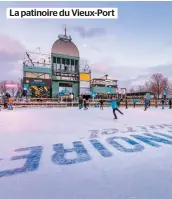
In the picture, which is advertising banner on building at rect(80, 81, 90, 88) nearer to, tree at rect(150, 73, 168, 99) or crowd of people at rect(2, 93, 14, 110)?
crowd of people at rect(2, 93, 14, 110)

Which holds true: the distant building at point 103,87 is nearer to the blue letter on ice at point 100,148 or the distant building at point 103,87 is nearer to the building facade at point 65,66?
the building facade at point 65,66

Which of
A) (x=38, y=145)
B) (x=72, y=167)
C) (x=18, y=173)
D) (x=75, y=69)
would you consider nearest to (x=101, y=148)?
(x=72, y=167)

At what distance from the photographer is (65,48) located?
29109 millimetres

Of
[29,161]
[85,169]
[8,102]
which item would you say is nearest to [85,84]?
[8,102]

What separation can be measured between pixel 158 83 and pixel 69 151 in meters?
46.1

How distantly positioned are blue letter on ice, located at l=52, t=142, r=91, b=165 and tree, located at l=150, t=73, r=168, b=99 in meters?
43.6

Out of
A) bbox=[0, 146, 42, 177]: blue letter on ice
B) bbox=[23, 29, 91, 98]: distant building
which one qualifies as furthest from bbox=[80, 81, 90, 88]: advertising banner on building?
bbox=[0, 146, 42, 177]: blue letter on ice

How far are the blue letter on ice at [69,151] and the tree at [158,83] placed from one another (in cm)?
4355

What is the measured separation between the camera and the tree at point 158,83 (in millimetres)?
42312

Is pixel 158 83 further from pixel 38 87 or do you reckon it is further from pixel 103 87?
pixel 38 87

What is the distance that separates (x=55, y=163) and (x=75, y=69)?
1116 inches

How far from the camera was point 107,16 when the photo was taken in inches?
213

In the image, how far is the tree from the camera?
4231cm

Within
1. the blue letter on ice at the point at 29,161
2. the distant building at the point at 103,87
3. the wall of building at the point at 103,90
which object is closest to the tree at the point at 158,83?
the distant building at the point at 103,87
